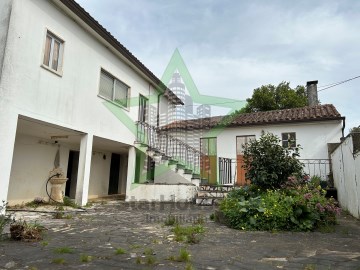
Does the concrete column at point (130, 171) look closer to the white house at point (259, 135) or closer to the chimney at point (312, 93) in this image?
the white house at point (259, 135)

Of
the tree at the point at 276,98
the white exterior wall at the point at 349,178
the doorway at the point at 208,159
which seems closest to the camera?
the white exterior wall at the point at 349,178

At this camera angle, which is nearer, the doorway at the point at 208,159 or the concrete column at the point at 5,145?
the concrete column at the point at 5,145

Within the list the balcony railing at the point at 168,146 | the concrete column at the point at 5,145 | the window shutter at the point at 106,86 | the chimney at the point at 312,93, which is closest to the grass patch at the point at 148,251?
the concrete column at the point at 5,145

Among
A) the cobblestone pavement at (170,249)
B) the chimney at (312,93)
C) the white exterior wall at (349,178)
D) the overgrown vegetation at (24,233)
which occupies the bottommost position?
the cobblestone pavement at (170,249)

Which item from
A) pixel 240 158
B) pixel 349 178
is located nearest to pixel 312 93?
pixel 240 158

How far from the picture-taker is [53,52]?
7.98 metres

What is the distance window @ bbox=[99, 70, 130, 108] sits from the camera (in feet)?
34.1

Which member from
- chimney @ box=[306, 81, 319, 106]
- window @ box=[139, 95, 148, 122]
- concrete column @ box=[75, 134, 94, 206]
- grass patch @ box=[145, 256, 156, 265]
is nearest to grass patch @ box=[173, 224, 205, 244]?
grass patch @ box=[145, 256, 156, 265]

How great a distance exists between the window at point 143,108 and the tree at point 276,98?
549 inches

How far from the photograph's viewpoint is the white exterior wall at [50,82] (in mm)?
6430

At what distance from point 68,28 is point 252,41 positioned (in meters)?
6.89

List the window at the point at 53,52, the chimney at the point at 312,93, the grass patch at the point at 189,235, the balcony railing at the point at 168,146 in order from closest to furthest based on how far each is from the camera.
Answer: the grass patch at the point at 189,235 < the window at the point at 53,52 < the balcony railing at the point at 168,146 < the chimney at the point at 312,93

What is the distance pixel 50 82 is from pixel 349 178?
906 cm

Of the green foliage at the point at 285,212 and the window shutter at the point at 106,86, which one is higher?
the window shutter at the point at 106,86
